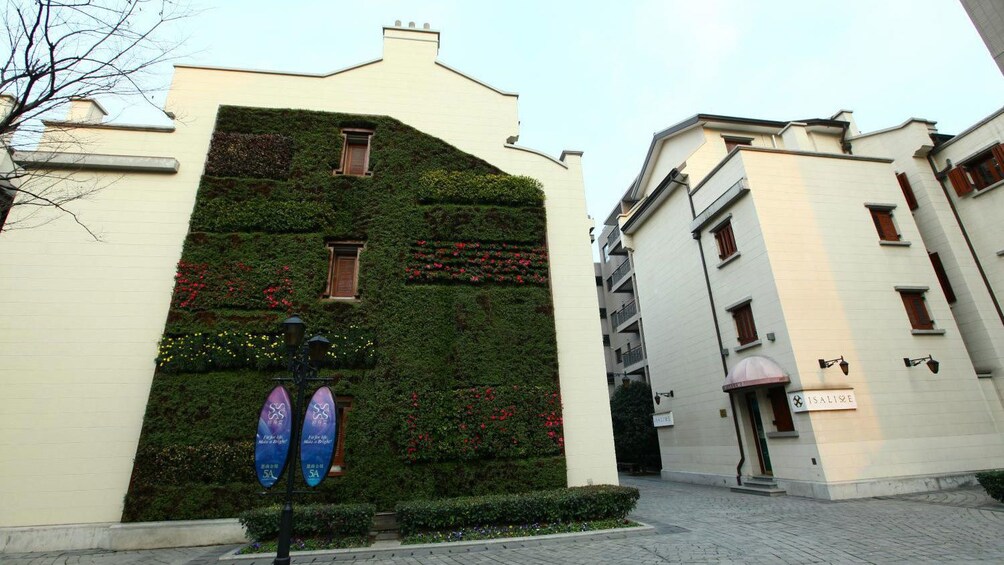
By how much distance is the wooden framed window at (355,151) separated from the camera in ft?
46.4

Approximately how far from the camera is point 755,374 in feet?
47.2

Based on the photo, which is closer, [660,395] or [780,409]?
[780,409]

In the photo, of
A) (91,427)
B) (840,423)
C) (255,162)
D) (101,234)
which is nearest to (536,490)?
(840,423)

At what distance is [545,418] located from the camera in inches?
454

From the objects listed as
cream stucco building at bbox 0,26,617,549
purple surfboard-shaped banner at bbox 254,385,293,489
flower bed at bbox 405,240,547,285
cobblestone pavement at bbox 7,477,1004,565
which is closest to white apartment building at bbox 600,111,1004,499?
cobblestone pavement at bbox 7,477,1004,565

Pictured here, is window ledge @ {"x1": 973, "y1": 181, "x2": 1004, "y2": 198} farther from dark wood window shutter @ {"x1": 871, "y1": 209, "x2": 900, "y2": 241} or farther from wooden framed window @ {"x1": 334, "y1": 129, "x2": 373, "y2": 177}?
wooden framed window @ {"x1": 334, "y1": 129, "x2": 373, "y2": 177}

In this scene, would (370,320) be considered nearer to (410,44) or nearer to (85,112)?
(410,44)

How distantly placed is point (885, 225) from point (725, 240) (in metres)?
5.30

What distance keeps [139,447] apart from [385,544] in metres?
6.37

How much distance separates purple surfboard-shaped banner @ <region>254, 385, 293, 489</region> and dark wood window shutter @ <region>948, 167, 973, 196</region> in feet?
74.6

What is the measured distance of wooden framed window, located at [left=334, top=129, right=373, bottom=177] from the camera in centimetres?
1413

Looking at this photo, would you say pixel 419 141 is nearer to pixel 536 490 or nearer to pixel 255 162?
pixel 255 162

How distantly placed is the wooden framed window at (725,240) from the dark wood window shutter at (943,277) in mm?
6903

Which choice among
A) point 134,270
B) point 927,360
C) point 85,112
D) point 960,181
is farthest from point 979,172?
point 85,112
